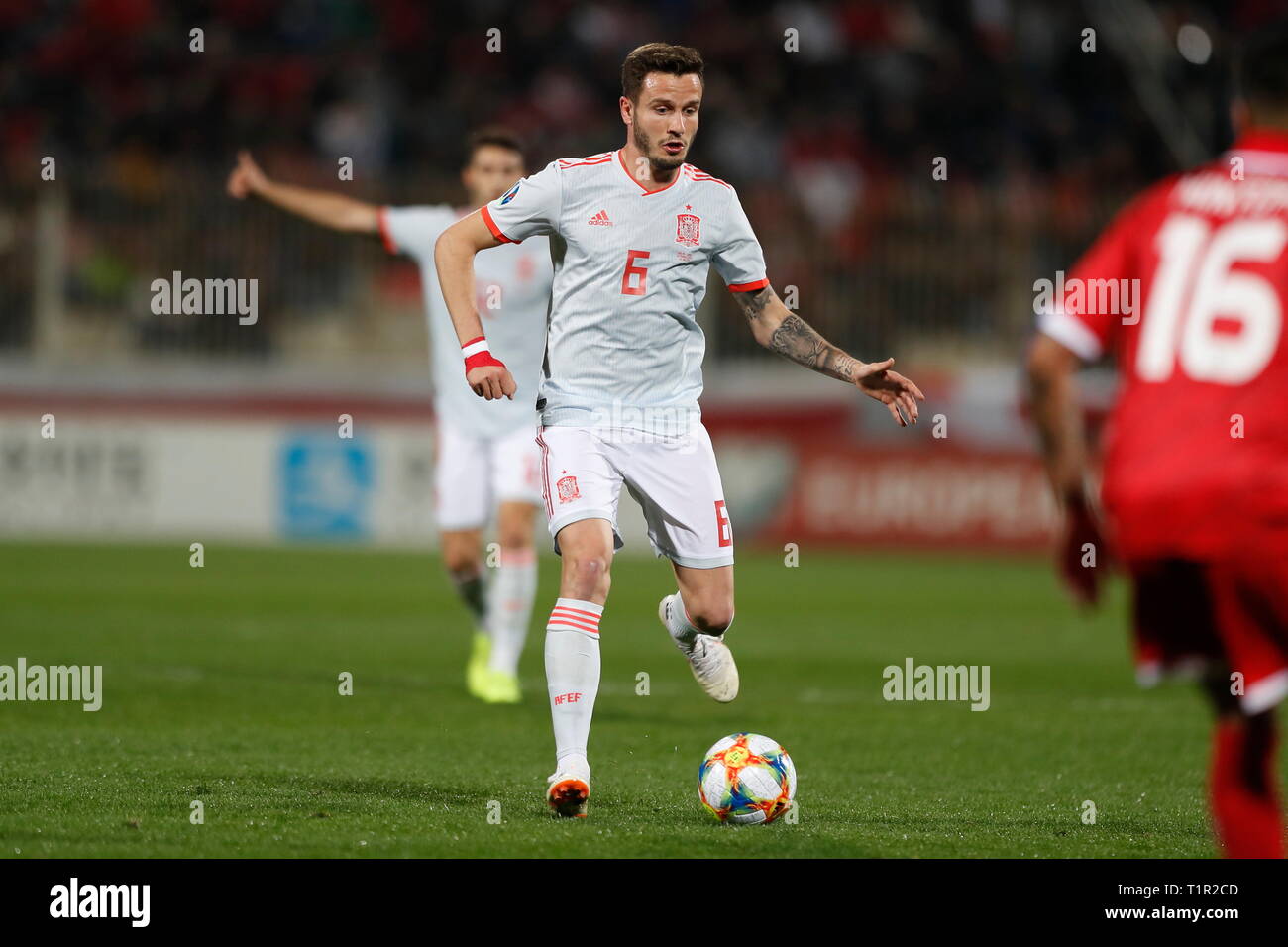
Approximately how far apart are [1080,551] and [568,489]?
2.46 m

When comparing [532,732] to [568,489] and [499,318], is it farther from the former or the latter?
[499,318]

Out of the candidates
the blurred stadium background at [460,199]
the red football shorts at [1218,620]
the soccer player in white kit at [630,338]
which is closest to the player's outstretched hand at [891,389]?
the soccer player in white kit at [630,338]

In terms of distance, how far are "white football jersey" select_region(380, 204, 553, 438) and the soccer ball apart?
12.8ft

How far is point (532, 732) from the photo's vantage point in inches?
320

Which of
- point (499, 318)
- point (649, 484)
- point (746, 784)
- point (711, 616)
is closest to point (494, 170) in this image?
point (499, 318)

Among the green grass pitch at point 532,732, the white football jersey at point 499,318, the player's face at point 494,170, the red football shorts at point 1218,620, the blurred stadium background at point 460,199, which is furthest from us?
the blurred stadium background at point 460,199

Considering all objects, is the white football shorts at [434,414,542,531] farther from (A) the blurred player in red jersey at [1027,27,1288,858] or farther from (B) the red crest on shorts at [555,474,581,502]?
(A) the blurred player in red jersey at [1027,27,1288,858]

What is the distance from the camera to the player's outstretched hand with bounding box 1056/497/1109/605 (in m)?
4.02

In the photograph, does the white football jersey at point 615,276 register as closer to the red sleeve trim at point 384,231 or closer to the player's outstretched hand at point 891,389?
the player's outstretched hand at point 891,389

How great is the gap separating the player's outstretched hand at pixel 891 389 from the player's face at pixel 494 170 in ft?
12.2

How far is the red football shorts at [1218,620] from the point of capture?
384cm

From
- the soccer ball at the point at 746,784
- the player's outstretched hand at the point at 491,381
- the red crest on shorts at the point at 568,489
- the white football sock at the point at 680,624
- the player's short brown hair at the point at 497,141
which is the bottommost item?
the soccer ball at the point at 746,784

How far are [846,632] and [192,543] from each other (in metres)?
8.35
